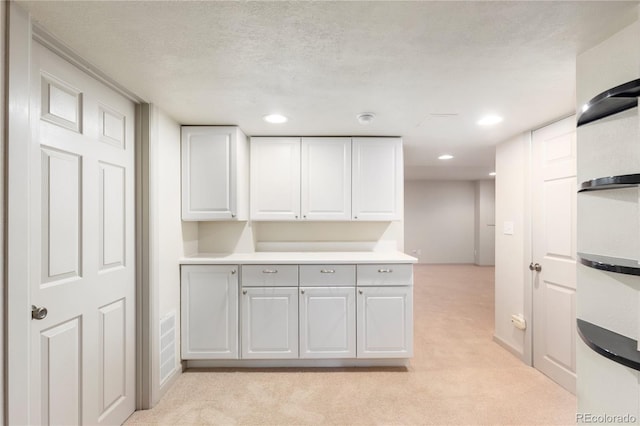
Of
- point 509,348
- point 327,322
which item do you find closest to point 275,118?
point 327,322

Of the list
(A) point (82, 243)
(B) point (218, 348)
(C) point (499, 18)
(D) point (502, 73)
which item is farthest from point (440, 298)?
(A) point (82, 243)

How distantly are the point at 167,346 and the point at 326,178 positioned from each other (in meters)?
1.93

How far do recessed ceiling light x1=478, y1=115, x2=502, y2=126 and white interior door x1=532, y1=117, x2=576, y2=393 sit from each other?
18.5 inches

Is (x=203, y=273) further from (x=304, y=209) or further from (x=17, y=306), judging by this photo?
(x=17, y=306)

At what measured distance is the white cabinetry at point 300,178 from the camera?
9.57 ft

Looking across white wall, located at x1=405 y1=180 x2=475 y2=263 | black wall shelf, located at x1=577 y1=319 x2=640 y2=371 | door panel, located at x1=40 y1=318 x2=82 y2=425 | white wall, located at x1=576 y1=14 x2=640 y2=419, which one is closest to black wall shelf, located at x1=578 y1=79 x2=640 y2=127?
white wall, located at x1=576 y1=14 x2=640 y2=419

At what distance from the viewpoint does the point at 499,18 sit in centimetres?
118

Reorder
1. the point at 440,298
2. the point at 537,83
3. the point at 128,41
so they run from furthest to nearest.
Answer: the point at 440,298 → the point at 537,83 → the point at 128,41

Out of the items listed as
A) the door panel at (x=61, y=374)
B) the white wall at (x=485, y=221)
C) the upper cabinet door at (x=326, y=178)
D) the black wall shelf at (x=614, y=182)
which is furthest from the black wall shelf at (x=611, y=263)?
the white wall at (x=485, y=221)

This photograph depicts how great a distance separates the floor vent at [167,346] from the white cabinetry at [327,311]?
3.32ft

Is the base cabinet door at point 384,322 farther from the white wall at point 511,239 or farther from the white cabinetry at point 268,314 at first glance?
the white wall at point 511,239

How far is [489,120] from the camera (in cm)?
242

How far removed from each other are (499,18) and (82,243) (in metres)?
2.17

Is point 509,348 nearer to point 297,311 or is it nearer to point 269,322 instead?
point 297,311
